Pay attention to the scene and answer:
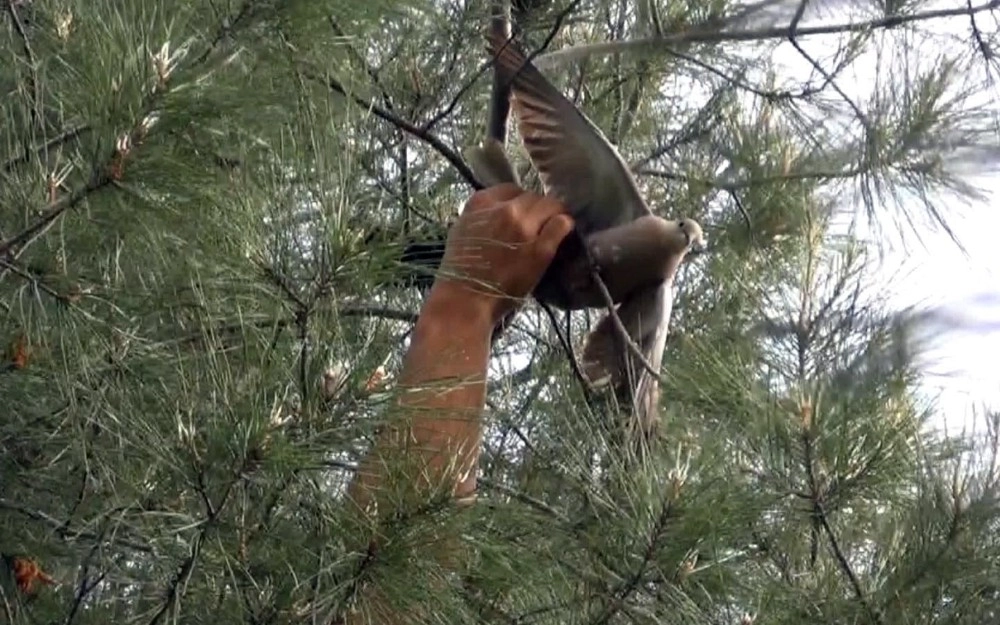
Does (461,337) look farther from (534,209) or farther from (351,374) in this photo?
(351,374)

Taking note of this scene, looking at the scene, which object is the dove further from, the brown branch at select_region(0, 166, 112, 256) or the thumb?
the brown branch at select_region(0, 166, 112, 256)

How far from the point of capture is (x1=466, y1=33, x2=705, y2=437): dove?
161 cm

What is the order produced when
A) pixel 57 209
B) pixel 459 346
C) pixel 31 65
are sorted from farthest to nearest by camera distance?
pixel 459 346 → pixel 31 65 → pixel 57 209

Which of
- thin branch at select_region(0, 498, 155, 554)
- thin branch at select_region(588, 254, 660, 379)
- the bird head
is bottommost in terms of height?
thin branch at select_region(0, 498, 155, 554)

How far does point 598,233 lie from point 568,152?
0.39ft

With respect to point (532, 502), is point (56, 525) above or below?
below

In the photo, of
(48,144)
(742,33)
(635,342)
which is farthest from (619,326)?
(48,144)

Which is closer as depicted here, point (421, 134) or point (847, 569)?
point (847, 569)

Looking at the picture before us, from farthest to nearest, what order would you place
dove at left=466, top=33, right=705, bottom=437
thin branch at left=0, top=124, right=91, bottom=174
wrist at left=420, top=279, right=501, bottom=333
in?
dove at left=466, top=33, right=705, bottom=437 → wrist at left=420, top=279, right=501, bottom=333 → thin branch at left=0, top=124, right=91, bottom=174

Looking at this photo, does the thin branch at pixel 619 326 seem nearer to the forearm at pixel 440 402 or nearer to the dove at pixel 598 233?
the dove at pixel 598 233

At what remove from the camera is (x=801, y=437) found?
1493mm

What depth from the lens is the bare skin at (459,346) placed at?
1226mm

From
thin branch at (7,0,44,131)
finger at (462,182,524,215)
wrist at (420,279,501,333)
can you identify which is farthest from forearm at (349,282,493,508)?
thin branch at (7,0,44,131)

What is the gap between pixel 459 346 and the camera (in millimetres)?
1436
